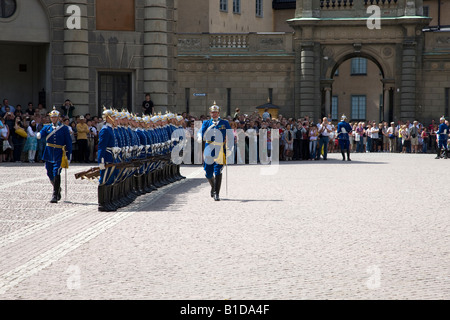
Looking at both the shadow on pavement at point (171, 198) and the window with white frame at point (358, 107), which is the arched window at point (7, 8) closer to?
the shadow on pavement at point (171, 198)

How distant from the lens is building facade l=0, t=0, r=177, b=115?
34812mm

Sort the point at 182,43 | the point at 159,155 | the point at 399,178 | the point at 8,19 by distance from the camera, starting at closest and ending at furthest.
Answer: the point at 159,155
the point at 399,178
the point at 8,19
the point at 182,43

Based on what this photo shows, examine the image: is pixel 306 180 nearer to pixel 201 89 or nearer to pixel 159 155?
pixel 159 155

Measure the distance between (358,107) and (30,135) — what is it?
141 ft

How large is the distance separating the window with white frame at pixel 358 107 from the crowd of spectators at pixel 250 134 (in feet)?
60.8

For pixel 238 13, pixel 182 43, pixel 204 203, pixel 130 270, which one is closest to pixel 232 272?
pixel 130 270

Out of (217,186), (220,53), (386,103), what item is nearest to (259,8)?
(220,53)

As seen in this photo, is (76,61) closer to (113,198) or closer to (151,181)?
(151,181)

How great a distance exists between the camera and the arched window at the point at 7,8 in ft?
112

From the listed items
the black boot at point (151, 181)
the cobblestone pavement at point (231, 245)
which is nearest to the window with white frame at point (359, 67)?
the black boot at point (151, 181)

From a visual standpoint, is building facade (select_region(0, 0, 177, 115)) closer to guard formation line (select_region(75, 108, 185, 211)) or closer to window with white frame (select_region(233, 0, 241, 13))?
guard formation line (select_region(75, 108, 185, 211))

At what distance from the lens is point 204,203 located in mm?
17922

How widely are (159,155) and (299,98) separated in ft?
98.9

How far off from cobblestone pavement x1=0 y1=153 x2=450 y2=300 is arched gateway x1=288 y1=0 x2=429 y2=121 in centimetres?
3166
